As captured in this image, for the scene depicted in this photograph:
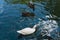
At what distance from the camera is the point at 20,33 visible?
486 inches

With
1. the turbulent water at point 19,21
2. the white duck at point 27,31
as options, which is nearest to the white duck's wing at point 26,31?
the white duck at point 27,31

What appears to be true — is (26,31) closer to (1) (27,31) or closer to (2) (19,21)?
(1) (27,31)

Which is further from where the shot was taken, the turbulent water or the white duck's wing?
the turbulent water

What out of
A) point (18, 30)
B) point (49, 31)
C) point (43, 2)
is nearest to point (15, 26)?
point (18, 30)

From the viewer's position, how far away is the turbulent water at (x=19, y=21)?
12617mm

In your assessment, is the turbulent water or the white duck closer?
the white duck

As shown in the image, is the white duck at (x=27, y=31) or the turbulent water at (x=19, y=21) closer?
the white duck at (x=27, y=31)

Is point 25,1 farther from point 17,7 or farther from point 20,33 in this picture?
point 20,33

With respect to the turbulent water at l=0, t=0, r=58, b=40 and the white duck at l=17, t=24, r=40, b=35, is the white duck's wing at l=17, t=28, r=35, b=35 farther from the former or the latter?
the turbulent water at l=0, t=0, r=58, b=40

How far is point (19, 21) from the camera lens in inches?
574

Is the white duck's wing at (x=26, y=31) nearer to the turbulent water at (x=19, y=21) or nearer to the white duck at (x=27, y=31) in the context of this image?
the white duck at (x=27, y=31)

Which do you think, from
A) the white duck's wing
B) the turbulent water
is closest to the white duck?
the white duck's wing

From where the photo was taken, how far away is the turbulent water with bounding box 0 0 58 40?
12.6m

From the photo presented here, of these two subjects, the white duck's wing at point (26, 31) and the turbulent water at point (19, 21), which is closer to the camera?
the white duck's wing at point (26, 31)
